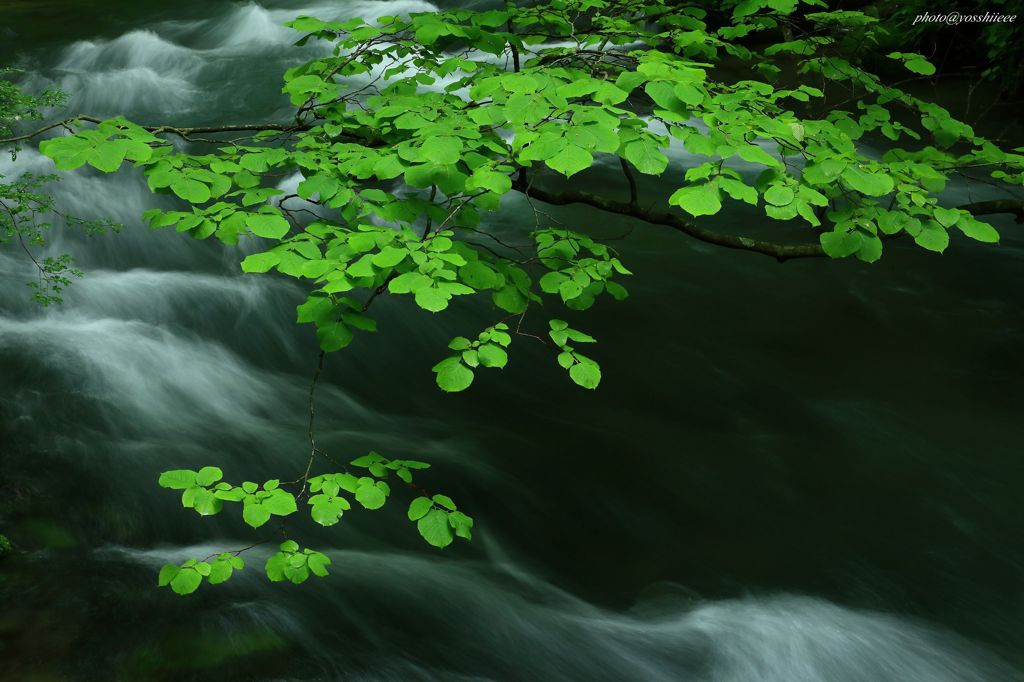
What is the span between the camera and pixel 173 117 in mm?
8578

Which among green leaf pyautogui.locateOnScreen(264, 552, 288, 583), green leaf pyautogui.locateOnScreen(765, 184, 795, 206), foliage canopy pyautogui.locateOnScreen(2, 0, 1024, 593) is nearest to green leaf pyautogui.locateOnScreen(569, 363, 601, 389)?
foliage canopy pyautogui.locateOnScreen(2, 0, 1024, 593)

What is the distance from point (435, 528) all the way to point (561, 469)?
2362 millimetres

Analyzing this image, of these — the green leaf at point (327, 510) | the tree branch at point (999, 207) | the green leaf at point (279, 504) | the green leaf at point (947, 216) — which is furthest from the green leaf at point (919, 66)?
the green leaf at point (279, 504)

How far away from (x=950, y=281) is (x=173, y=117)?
749 centimetres

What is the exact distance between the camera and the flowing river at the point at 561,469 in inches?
138

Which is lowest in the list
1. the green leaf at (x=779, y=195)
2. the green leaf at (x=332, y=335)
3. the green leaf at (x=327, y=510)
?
the green leaf at (x=327, y=510)

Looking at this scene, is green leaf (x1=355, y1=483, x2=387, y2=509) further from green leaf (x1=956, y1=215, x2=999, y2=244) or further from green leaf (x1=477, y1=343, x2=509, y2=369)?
green leaf (x1=956, y1=215, x2=999, y2=244)

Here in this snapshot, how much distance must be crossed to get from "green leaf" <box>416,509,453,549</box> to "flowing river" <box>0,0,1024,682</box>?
1.17m

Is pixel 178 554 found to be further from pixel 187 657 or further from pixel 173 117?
pixel 173 117

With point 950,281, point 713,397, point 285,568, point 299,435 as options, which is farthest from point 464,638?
point 950,281

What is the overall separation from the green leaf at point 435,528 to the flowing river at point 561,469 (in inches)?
46.1

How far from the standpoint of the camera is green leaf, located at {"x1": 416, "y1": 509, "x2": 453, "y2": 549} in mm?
2375

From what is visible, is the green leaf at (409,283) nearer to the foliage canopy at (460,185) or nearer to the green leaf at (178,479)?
the foliage canopy at (460,185)

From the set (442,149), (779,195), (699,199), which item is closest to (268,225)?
(442,149)
